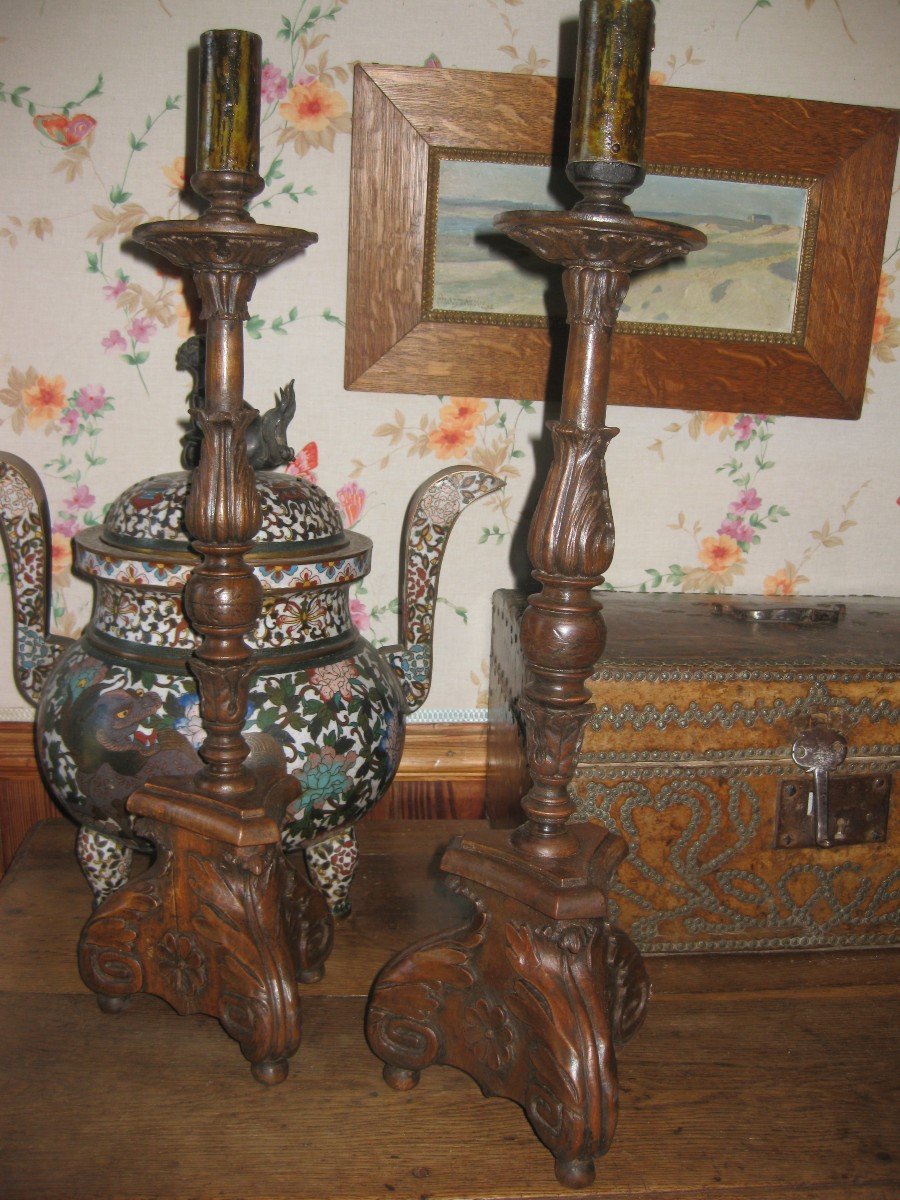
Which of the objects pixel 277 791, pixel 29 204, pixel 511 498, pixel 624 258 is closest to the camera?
pixel 624 258

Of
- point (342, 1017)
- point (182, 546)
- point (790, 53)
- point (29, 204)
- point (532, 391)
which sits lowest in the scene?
point (342, 1017)

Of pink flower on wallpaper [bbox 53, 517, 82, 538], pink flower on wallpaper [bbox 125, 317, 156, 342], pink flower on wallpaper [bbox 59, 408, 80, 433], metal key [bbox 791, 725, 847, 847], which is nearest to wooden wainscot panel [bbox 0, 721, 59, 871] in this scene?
pink flower on wallpaper [bbox 53, 517, 82, 538]

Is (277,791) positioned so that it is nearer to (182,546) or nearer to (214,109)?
(182,546)

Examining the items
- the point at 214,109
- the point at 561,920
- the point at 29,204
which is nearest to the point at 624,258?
the point at 214,109

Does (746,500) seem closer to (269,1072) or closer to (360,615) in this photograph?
(360,615)

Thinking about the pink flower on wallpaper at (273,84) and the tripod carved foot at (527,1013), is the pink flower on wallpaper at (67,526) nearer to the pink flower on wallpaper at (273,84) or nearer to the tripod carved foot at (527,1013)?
the pink flower on wallpaper at (273,84)

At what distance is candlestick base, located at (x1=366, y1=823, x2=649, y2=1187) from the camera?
2.06 ft

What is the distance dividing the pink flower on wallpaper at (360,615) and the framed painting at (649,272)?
9.2 inches

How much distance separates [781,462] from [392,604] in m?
0.45

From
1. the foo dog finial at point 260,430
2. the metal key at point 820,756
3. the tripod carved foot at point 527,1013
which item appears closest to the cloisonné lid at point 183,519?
the foo dog finial at point 260,430

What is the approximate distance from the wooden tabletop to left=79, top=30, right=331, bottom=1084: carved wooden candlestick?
1.5 inches

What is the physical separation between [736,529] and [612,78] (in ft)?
2.09

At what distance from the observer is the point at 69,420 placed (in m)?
1.01

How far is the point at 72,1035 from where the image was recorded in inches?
29.2
